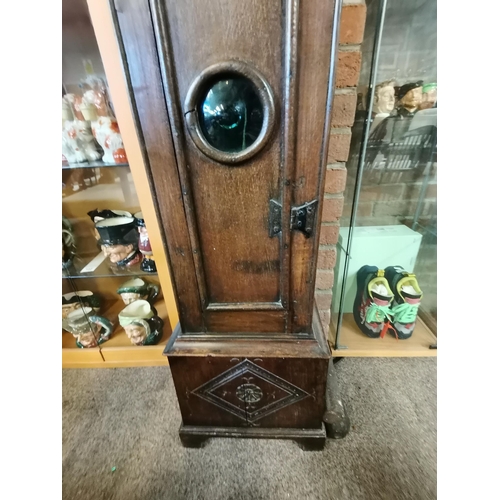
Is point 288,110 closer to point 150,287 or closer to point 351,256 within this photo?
point 351,256

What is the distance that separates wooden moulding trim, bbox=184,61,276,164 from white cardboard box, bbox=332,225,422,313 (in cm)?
76

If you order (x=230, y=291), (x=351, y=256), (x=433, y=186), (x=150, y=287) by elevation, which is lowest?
(x=150, y=287)

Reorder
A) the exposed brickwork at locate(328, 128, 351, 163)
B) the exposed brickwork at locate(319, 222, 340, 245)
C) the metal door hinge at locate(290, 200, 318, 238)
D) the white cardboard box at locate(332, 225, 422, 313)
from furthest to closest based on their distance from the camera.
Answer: the white cardboard box at locate(332, 225, 422, 313) < the exposed brickwork at locate(319, 222, 340, 245) < the exposed brickwork at locate(328, 128, 351, 163) < the metal door hinge at locate(290, 200, 318, 238)

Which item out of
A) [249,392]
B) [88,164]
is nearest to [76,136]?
[88,164]

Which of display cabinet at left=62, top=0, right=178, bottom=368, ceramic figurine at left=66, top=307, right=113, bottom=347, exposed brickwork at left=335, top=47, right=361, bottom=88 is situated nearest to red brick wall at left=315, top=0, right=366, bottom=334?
exposed brickwork at left=335, top=47, right=361, bottom=88

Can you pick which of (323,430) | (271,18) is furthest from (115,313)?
(271,18)

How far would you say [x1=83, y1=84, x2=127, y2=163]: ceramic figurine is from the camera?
90 cm

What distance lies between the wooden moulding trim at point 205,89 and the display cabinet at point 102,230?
386 mm

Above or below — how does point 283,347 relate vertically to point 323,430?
above

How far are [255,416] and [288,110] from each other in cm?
90

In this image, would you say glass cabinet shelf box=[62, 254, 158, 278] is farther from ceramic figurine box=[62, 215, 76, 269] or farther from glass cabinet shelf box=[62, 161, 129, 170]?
glass cabinet shelf box=[62, 161, 129, 170]

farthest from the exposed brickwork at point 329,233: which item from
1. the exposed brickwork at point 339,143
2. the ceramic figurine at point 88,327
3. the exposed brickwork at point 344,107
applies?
the ceramic figurine at point 88,327

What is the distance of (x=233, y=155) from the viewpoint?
1.76 ft

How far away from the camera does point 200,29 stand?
0.46 metres
